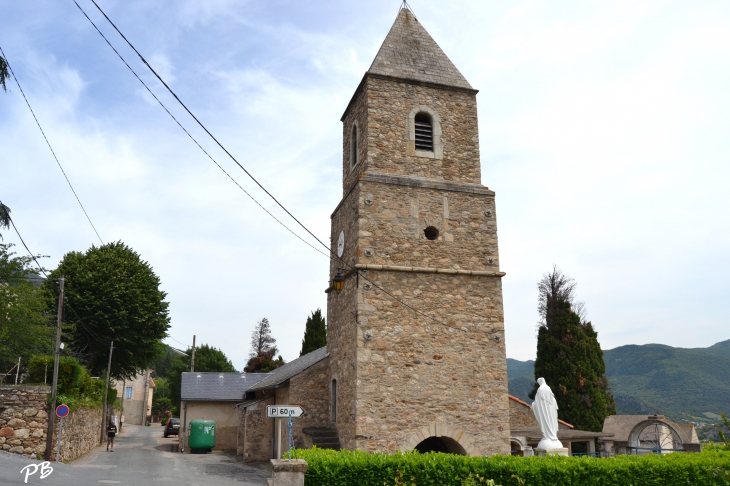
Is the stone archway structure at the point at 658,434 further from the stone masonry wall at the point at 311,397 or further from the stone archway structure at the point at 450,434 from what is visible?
the stone masonry wall at the point at 311,397

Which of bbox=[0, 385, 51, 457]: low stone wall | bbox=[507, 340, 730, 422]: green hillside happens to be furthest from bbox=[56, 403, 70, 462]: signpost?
bbox=[507, 340, 730, 422]: green hillside

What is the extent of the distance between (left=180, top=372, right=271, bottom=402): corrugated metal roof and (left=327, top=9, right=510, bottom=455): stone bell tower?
15.1 meters

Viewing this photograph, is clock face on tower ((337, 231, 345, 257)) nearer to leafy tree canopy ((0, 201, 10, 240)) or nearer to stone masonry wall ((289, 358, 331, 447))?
stone masonry wall ((289, 358, 331, 447))

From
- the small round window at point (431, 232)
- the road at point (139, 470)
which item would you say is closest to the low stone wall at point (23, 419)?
the road at point (139, 470)

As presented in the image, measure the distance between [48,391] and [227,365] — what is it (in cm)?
3718

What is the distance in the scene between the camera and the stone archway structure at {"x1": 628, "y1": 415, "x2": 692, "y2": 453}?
21156mm

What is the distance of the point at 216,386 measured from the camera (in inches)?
1203

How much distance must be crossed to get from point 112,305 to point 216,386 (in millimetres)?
6962

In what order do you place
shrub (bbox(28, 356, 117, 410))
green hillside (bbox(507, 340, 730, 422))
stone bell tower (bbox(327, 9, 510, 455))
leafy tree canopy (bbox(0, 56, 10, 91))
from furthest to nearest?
1. green hillside (bbox(507, 340, 730, 422))
2. shrub (bbox(28, 356, 117, 410))
3. stone bell tower (bbox(327, 9, 510, 455))
4. leafy tree canopy (bbox(0, 56, 10, 91))

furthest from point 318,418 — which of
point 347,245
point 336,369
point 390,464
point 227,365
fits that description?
point 227,365

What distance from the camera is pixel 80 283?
1133 inches

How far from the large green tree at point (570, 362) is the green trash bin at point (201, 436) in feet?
53.4

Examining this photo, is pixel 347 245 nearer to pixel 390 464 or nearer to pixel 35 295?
pixel 390 464

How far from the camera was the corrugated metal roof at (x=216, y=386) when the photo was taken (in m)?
→ 29.2
